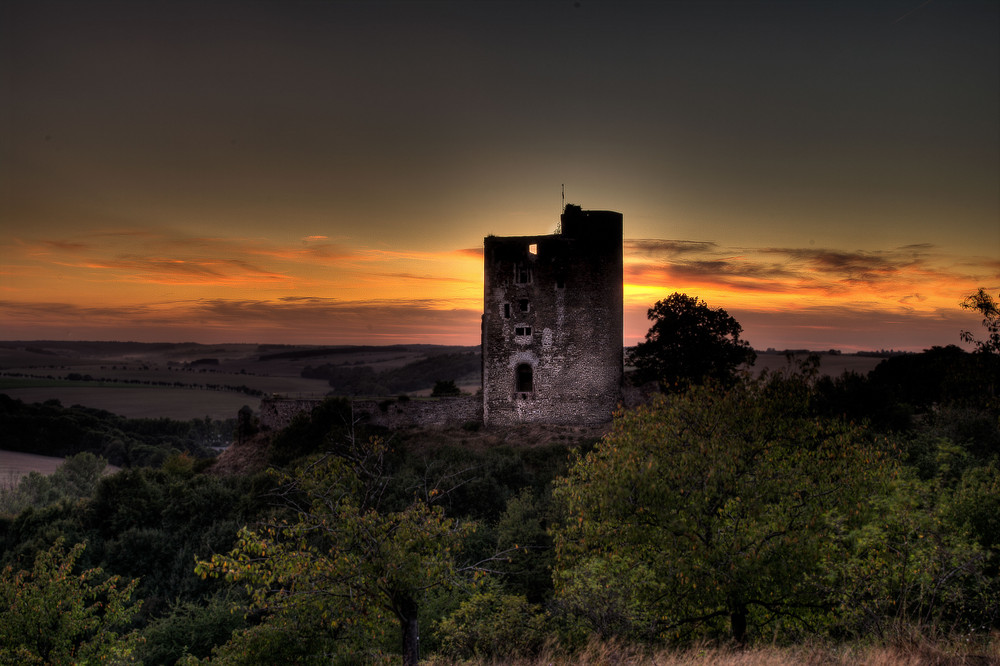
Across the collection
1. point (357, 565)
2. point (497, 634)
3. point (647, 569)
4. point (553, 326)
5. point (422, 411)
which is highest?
point (553, 326)

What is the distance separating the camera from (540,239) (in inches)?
1684

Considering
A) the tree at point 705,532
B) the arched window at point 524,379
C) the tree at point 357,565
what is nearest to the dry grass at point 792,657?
the tree at point 357,565

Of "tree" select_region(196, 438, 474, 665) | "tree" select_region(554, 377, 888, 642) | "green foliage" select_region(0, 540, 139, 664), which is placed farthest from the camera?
"green foliage" select_region(0, 540, 139, 664)

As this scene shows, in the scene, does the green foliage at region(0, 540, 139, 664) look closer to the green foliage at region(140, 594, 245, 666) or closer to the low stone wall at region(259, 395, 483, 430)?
the green foliage at region(140, 594, 245, 666)

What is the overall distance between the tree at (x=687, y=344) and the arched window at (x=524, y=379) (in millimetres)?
6771

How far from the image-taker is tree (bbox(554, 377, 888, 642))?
1493 cm

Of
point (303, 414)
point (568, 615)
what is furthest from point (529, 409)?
point (568, 615)

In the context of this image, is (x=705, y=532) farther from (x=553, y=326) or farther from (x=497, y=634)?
(x=553, y=326)

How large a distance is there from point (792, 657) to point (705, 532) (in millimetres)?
4229

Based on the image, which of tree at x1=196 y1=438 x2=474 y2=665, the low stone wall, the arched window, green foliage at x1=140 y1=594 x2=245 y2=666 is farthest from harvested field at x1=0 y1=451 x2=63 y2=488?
tree at x1=196 y1=438 x2=474 y2=665

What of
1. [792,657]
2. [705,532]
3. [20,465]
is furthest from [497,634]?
[20,465]

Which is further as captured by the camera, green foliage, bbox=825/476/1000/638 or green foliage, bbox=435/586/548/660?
green foliage, bbox=435/586/548/660

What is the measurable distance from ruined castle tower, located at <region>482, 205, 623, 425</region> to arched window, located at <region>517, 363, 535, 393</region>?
0.20ft

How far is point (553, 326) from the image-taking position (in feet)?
139
